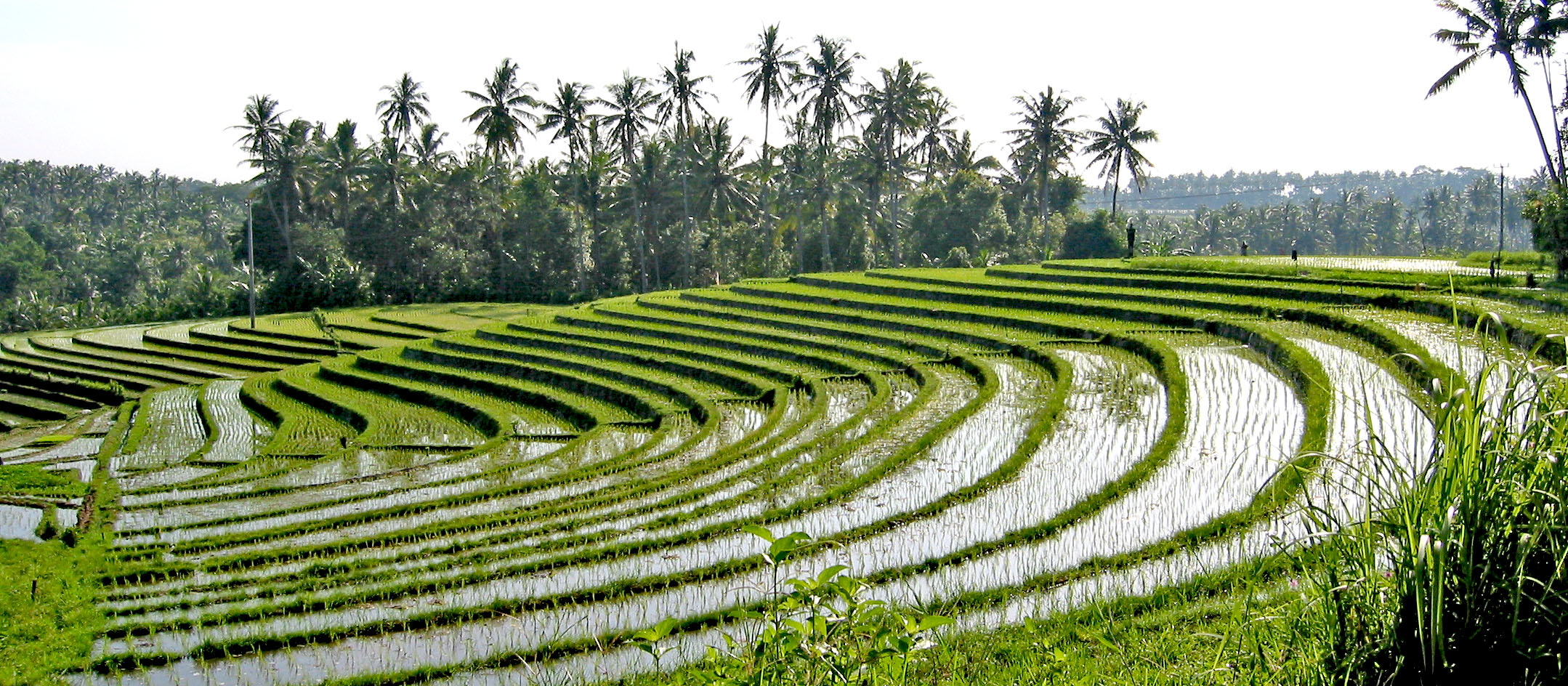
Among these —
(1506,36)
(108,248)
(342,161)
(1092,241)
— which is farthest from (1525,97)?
(108,248)

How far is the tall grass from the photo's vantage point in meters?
4.14

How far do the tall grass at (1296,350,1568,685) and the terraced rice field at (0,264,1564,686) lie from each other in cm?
26

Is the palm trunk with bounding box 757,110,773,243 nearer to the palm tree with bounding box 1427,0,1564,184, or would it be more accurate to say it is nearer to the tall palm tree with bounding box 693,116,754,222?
the tall palm tree with bounding box 693,116,754,222

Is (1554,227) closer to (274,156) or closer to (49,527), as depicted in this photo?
(49,527)

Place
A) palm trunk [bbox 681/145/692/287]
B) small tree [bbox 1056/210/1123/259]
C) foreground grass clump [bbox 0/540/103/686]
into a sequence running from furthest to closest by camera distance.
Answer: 1. palm trunk [bbox 681/145/692/287]
2. small tree [bbox 1056/210/1123/259]
3. foreground grass clump [bbox 0/540/103/686]

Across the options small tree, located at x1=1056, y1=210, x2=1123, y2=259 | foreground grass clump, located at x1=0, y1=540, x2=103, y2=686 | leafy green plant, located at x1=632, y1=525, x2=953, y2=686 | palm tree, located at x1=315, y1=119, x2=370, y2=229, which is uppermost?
palm tree, located at x1=315, y1=119, x2=370, y2=229

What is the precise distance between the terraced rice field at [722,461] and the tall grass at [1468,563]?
0.26m

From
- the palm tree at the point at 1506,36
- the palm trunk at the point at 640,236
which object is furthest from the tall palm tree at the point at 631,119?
the palm tree at the point at 1506,36

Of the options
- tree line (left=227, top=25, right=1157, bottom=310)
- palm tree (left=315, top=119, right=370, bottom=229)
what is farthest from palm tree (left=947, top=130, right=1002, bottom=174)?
palm tree (left=315, top=119, right=370, bottom=229)

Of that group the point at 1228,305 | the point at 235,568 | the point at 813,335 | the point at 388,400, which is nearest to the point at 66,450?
the point at 388,400

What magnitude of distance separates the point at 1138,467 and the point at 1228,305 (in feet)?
33.8

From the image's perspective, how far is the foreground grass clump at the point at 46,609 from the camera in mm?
8195

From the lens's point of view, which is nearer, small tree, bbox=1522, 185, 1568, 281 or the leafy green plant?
the leafy green plant

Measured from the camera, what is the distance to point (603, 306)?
32.3 meters
